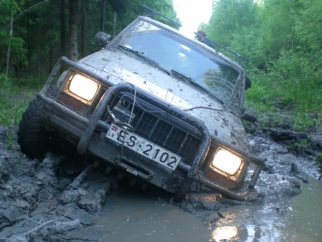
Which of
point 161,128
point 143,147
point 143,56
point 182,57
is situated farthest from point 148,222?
point 182,57

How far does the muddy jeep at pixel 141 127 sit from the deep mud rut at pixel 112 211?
0.24 meters

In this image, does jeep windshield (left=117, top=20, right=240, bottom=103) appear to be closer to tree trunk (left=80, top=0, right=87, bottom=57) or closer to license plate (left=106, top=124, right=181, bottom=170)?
license plate (left=106, top=124, right=181, bottom=170)

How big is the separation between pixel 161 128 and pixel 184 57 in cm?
174

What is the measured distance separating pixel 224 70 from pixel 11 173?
295 cm

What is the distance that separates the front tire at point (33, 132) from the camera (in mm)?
3783

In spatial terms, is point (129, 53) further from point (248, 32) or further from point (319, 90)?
point (248, 32)

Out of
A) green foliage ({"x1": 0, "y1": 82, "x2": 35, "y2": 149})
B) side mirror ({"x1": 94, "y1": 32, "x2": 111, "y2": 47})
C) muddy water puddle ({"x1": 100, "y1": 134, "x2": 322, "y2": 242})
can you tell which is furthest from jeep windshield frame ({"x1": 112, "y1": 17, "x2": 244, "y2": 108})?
green foliage ({"x1": 0, "y1": 82, "x2": 35, "y2": 149})

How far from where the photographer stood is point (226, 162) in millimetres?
3758

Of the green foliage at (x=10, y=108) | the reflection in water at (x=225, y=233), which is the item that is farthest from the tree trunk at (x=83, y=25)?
the reflection in water at (x=225, y=233)

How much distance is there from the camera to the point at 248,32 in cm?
4028

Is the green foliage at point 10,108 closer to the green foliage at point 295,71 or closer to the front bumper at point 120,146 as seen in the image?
the front bumper at point 120,146

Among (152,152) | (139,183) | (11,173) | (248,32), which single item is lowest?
(11,173)

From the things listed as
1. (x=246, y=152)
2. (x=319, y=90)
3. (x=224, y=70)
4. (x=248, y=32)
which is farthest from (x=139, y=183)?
(x=248, y=32)

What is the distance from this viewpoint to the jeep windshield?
4852 mm
